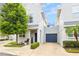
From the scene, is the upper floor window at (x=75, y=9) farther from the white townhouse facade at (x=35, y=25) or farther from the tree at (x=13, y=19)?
the tree at (x=13, y=19)

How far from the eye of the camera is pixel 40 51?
701cm

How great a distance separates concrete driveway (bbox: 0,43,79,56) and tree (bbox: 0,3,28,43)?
1.90ft

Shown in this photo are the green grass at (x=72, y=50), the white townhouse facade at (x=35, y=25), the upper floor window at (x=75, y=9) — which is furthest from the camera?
the white townhouse facade at (x=35, y=25)

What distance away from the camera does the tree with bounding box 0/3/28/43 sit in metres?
7.24

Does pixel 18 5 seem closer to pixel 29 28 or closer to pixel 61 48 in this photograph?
pixel 29 28

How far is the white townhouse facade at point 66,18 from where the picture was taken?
714 cm

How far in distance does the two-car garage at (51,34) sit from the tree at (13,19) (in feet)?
2.51

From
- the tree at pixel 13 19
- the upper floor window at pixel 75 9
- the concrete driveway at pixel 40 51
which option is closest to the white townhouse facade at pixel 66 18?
the upper floor window at pixel 75 9

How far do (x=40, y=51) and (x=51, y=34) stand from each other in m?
0.80

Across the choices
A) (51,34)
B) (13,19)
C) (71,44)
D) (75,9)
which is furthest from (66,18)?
(13,19)

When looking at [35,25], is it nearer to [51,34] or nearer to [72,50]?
[51,34]

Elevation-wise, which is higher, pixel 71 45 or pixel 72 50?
pixel 71 45

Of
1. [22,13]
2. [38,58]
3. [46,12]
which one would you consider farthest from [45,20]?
[38,58]

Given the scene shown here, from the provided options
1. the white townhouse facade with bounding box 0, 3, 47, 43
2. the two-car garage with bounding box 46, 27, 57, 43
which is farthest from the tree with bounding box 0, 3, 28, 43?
the two-car garage with bounding box 46, 27, 57, 43
